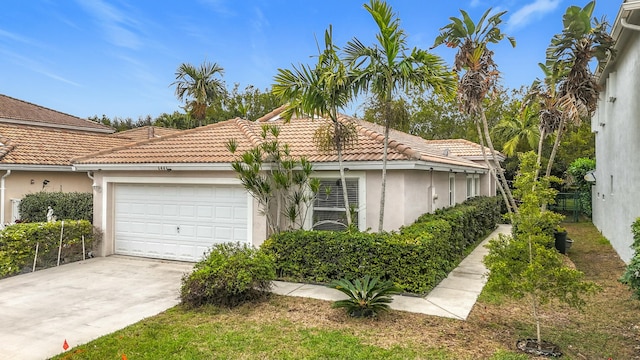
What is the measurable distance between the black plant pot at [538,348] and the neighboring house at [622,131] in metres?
5.48

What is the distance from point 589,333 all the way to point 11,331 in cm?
Result: 935

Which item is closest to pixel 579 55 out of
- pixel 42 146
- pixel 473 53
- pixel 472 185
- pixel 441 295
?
pixel 473 53

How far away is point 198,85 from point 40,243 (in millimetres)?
22381

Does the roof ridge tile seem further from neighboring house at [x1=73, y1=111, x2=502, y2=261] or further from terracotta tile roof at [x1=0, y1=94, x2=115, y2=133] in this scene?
terracotta tile roof at [x1=0, y1=94, x2=115, y2=133]

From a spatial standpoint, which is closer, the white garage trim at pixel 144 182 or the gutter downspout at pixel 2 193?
the white garage trim at pixel 144 182

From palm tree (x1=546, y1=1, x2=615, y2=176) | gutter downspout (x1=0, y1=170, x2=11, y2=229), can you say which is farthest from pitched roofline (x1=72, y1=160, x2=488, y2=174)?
palm tree (x1=546, y1=1, x2=615, y2=176)

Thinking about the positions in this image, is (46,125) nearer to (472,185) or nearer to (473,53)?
(473,53)

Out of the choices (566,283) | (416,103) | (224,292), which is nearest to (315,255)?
(224,292)

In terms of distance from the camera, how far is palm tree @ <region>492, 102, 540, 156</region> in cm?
2553

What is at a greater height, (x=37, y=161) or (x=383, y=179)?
(x=37, y=161)

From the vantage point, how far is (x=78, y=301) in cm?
806

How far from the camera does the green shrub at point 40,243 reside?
33.2 feet

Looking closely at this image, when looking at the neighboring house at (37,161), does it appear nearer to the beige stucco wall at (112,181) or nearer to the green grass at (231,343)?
the beige stucco wall at (112,181)

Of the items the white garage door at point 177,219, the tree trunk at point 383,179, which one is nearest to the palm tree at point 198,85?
the white garage door at point 177,219
